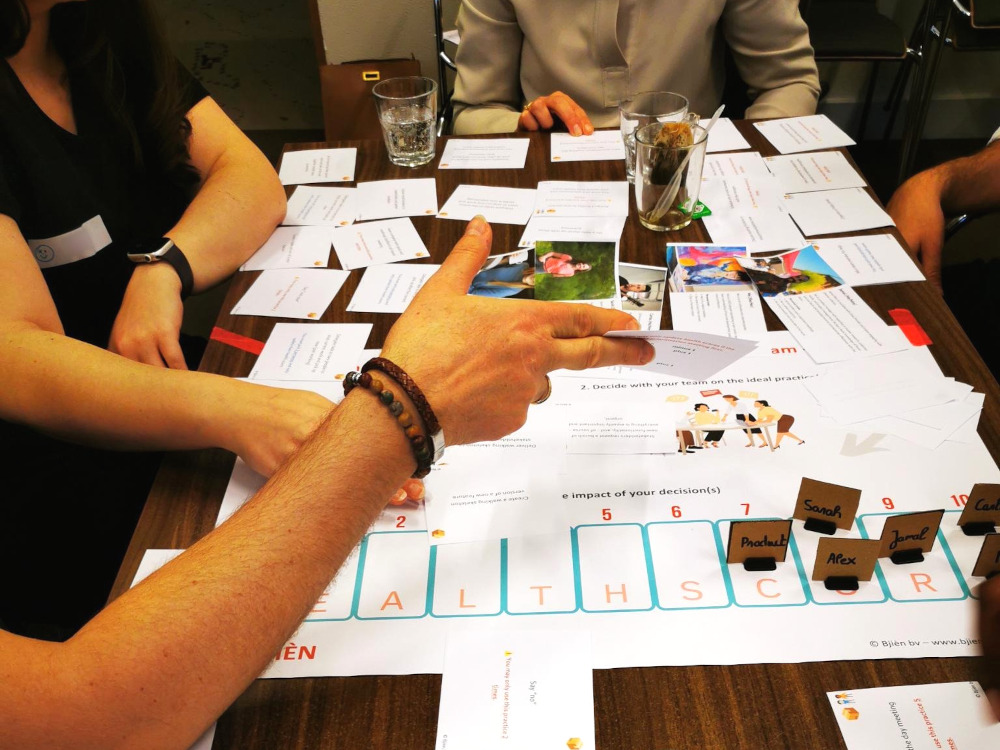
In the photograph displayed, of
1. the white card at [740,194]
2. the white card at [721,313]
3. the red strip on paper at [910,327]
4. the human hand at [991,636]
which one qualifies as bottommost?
the white card at [721,313]

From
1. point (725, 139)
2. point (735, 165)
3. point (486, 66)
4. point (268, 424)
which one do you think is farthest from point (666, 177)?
point (486, 66)

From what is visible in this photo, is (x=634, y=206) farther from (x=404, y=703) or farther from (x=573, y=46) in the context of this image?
(x=404, y=703)

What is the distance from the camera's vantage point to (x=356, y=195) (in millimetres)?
1418

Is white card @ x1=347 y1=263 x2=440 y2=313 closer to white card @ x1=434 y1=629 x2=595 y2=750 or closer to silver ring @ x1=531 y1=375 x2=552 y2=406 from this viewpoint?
silver ring @ x1=531 y1=375 x2=552 y2=406

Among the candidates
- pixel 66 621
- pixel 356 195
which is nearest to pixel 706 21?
pixel 356 195

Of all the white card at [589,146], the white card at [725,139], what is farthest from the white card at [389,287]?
the white card at [725,139]

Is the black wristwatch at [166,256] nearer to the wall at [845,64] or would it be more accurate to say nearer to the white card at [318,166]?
the white card at [318,166]

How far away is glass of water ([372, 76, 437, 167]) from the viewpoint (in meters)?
1.46

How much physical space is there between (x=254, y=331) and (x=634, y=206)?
677 millimetres

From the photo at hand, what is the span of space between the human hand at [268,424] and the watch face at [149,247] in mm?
415

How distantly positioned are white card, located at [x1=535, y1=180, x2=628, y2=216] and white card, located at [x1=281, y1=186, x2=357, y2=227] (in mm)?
343

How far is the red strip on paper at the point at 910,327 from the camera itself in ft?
3.28

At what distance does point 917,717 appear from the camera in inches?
24.2

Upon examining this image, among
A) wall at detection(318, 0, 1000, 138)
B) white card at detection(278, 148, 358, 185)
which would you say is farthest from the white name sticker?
wall at detection(318, 0, 1000, 138)
